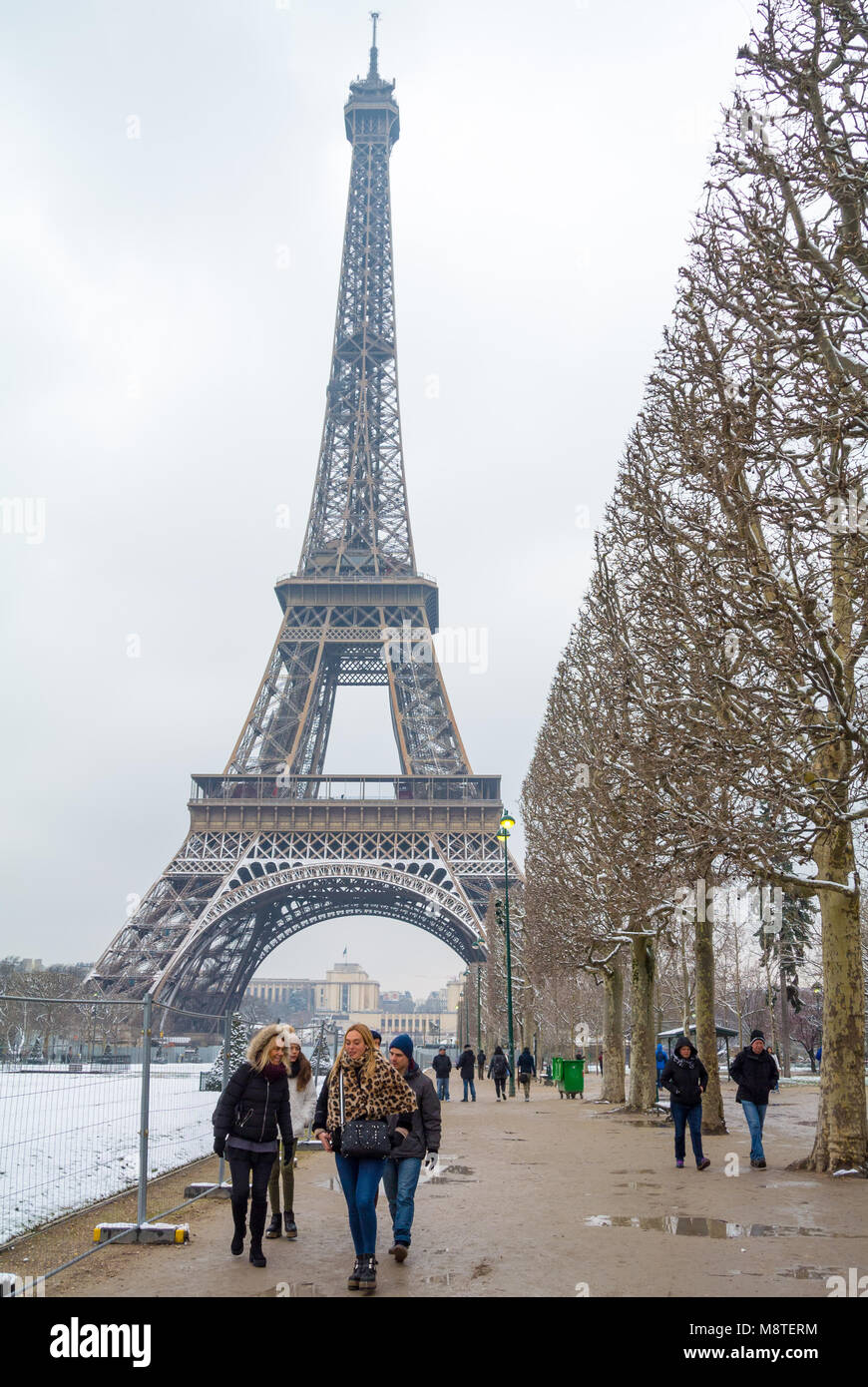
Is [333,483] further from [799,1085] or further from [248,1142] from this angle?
[248,1142]

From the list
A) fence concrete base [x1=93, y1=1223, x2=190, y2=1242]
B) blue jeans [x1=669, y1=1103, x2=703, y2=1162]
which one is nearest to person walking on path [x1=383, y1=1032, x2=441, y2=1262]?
fence concrete base [x1=93, y1=1223, x2=190, y2=1242]

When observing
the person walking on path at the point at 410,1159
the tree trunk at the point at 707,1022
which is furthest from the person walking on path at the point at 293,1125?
the tree trunk at the point at 707,1022

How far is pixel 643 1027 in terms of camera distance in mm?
25172

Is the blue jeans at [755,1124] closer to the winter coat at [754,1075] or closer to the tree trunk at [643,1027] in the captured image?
the winter coat at [754,1075]

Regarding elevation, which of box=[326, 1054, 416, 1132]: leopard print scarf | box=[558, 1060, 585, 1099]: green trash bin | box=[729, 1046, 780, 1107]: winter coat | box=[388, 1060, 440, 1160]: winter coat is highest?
box=[326, 1054, 416, 1132]: leopard print scarf

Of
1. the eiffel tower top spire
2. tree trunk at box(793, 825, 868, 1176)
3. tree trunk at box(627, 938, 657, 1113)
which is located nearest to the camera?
tree trunk at box(793, 825, 868, 1176)

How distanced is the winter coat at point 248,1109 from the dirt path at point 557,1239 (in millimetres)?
920

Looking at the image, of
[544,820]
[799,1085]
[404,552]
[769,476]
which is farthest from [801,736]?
[404,552]

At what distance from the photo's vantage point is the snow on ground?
28.2ft

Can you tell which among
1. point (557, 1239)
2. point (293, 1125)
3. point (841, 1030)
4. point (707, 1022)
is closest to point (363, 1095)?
point (293, 1125)

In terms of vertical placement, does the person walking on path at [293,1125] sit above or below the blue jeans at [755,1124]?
above

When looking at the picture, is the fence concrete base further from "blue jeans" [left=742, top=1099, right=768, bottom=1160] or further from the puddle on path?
"blue jeans" [left=742, top=1099, right=768, bottom=1160]

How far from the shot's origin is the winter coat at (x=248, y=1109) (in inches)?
338

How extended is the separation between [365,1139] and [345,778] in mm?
61119
